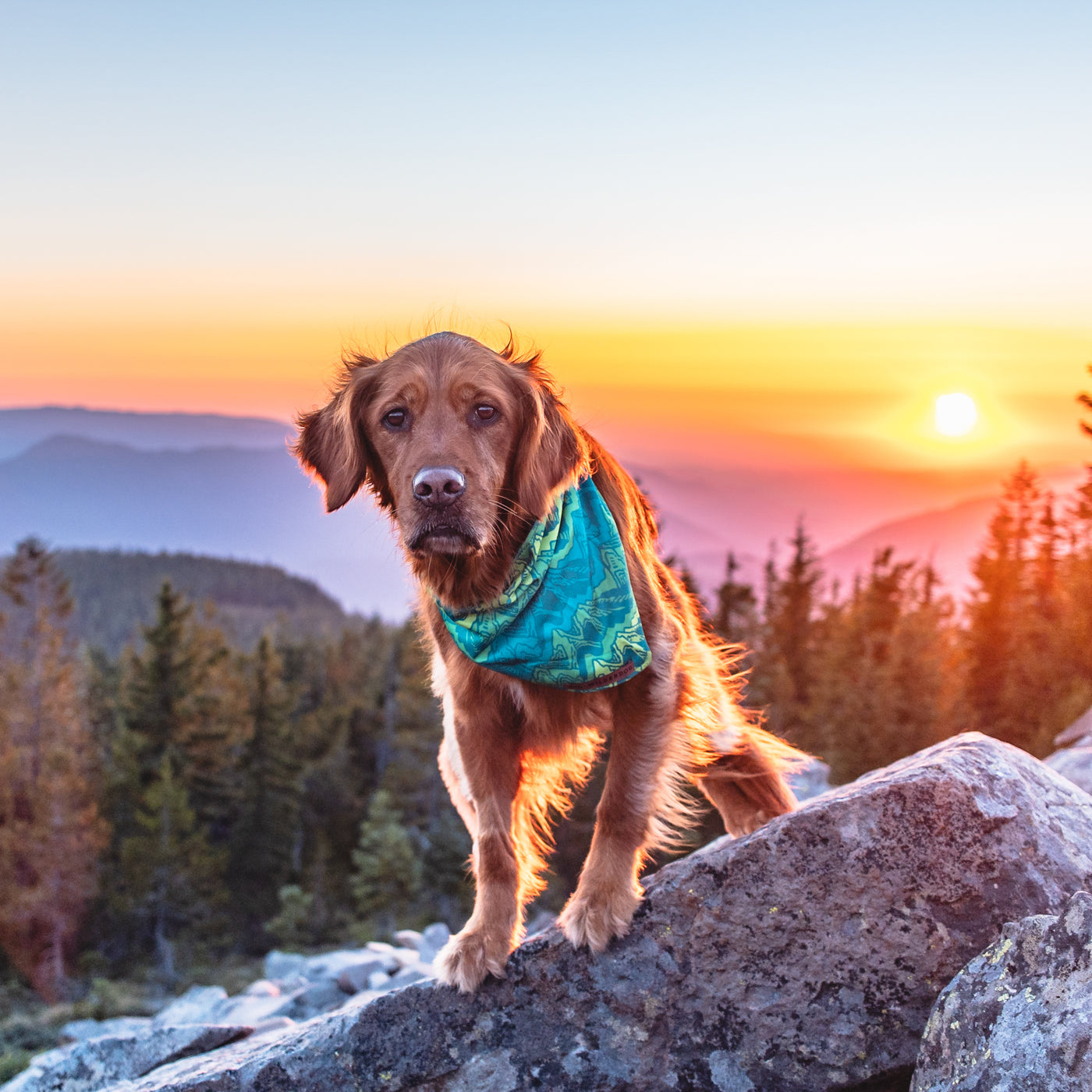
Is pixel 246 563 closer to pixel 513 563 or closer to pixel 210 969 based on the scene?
pixel 210 969

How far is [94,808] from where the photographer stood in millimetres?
50188

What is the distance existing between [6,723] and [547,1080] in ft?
176

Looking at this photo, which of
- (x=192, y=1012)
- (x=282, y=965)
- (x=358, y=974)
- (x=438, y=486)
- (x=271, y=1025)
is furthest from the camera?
(x=282, y=965)

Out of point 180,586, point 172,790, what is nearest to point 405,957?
point 172,790

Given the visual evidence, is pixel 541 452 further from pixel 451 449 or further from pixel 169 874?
pixel 169 874

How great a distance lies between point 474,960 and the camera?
5016 millimetres

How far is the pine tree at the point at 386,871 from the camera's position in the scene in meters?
51.7

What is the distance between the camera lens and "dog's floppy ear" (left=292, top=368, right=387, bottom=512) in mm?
4758

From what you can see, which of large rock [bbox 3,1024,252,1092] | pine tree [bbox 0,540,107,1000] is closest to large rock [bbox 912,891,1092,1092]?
large rock [bbox 3,1024,252,1092]

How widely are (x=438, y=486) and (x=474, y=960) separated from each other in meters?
2.37

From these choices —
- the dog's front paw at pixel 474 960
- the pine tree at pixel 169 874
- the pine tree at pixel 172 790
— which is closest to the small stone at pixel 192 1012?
the dog's front paw at pixel 474 960

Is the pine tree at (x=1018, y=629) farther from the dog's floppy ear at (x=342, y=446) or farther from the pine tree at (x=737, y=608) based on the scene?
the dog's floppy ear at (x=342, y=446)

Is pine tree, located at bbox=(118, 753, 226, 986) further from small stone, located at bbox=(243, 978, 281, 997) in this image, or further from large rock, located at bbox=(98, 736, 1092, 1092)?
large rock, located at bbox=(98, 736, 1092, 1092)

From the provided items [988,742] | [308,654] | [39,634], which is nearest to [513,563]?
[988,742]
